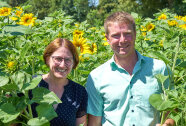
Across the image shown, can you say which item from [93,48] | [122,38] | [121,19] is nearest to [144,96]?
[122,38]

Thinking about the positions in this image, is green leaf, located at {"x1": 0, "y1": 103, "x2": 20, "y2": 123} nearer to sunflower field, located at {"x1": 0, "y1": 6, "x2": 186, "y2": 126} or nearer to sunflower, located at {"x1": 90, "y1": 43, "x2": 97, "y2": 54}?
sunflower field, located at {"x1": 0, "y1": 6, "x2": 186, "y2": 126}

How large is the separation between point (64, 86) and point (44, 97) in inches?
27.0

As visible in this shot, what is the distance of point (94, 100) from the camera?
5.69 ft

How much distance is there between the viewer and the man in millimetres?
1621

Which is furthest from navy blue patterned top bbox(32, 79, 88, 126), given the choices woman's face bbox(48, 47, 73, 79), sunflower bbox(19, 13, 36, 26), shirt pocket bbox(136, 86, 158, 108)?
sunflower bbox(19, 13, 36, 26)

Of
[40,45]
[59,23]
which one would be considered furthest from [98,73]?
[59,23]

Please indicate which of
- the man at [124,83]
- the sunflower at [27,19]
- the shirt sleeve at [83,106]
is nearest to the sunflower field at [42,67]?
the sunflower at [27,19]

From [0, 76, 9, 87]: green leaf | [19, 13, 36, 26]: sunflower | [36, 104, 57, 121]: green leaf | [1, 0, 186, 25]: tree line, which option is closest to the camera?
[0, 76, 9, 87]: green leaf

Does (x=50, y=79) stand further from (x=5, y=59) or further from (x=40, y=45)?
(x=5, y=59)

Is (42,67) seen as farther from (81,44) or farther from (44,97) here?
(44,97)

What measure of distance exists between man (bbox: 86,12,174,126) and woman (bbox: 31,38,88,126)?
83 mm

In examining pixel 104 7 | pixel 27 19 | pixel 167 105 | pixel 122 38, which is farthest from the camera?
pixel 104 7

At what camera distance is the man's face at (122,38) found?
5.31ft

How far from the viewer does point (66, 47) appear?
5.77 ft
